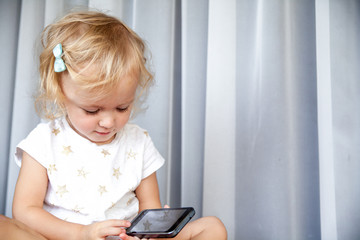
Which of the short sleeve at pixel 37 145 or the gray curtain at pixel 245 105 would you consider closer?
the short sleeve at pixel 37 145

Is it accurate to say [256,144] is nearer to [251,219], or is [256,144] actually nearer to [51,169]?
[251,219]

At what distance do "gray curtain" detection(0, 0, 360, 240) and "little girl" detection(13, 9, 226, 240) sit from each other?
256 millimetres

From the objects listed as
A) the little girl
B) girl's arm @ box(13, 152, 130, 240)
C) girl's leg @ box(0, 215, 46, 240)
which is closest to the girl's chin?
the little girl

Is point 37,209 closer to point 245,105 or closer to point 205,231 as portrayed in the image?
point 205,231

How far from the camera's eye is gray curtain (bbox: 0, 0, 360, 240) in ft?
3.23

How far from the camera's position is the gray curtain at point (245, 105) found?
0.98 meters

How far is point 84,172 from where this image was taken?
86 cm

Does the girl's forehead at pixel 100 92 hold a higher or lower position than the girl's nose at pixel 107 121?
higher

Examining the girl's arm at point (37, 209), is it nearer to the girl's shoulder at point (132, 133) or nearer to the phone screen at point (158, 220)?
the phone screen at point (158, 220)

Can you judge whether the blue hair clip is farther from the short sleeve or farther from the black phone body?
the black phone body

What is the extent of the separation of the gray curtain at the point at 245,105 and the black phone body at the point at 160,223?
408 millimetres

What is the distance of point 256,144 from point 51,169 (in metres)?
0.57

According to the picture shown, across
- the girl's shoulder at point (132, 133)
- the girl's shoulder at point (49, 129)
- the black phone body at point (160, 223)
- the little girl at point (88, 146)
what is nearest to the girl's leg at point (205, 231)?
the little girl at point (88, 146)

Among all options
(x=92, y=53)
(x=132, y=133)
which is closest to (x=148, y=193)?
(x=132, y=133)
